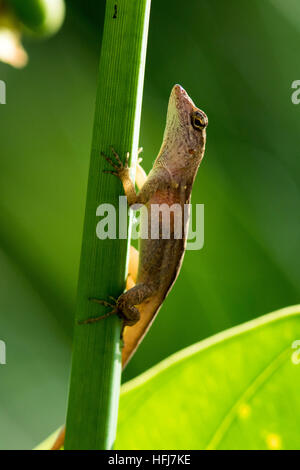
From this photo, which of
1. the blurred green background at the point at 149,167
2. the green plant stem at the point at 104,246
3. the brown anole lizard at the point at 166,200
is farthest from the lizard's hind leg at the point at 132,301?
the blurred green background at the point at 149,167

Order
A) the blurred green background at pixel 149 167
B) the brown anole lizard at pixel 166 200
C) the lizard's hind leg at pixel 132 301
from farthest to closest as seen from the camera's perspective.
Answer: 1. the blurred green background at pixel 149 167
2. the brown anole lizard at pixel 166 200
3. the lizard's hind leg at pixel 132 301

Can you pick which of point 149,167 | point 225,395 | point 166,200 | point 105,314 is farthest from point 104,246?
point 149,167

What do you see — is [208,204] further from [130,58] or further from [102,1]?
[130,58]

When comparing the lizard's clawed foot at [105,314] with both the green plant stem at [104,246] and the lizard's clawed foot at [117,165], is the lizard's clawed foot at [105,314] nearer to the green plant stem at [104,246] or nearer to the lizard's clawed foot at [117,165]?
the green plant stem at [104,246]

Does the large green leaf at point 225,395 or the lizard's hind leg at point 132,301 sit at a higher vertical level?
the lizard's hind leg at point 132,301

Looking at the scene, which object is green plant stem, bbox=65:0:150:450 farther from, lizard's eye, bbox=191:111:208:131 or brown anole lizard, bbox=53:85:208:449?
lizard's eye, bbox=191:111:208:131

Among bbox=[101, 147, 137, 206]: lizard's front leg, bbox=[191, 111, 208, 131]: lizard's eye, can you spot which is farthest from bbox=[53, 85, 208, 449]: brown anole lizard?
bbox=[101, 147, 137, 206]: lizard's front leg
